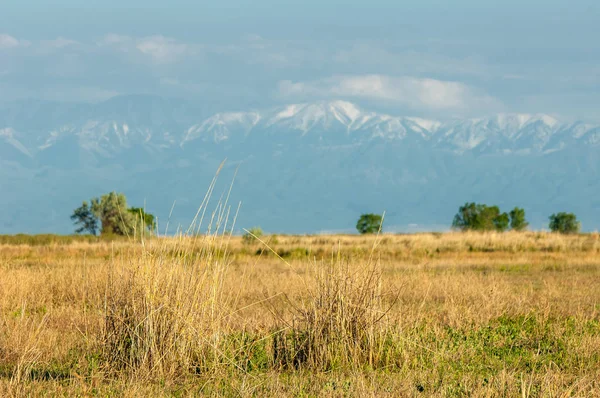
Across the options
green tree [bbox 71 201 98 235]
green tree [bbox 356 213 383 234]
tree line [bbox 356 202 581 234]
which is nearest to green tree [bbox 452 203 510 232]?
tree line [bbox 356 202 581 234]

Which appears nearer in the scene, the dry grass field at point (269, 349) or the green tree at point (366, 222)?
the dry grass field at point (269, 349)

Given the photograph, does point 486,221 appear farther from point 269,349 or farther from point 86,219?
point 269,349

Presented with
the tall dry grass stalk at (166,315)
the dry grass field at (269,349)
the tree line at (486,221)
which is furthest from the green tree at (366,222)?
the tall dry grass stalk at (166,315)

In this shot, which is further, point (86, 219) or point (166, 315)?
point (86, 219)

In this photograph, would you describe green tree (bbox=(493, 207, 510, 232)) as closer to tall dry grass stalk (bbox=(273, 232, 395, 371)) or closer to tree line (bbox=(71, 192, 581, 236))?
tree line (bbox=(71, 192, 581, 236))

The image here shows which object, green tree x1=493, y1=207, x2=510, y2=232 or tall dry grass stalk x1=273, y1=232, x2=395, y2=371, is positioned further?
green tree x1=493, y1=207, x2=510, y2=232

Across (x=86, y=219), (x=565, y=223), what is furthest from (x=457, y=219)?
(x=86, y=219)

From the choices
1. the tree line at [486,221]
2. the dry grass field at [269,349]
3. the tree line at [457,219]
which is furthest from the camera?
the tree line at [486,221]

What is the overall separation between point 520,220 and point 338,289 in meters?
87.5

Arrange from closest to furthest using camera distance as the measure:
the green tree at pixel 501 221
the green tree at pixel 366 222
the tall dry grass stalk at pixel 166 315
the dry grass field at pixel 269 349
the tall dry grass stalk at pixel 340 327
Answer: the dry grass field at pixel 269 349 → the tall dry grass stalk at pixel 166 315 → the tall dry grass stalk at pixel 340 327 → the green tree at pixel 366 222 → the green tree at pixel 501 221

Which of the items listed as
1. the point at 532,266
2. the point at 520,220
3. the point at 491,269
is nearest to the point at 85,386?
the point at 491,269

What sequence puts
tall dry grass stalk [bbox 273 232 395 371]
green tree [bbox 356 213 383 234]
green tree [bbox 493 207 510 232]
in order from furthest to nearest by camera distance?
green tree [bbox 493 207 510 232]
green tree [bbox 356 213 383 234]
tall dry grass stalk [bbox 273 232 395 371]

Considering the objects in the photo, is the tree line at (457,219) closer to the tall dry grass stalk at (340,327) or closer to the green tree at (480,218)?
the green tree at (480,218)

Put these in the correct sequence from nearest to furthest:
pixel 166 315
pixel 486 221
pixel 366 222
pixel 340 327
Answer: pixel 166 315, pixel 340 327, pixel 366 222, pixel 486 221
